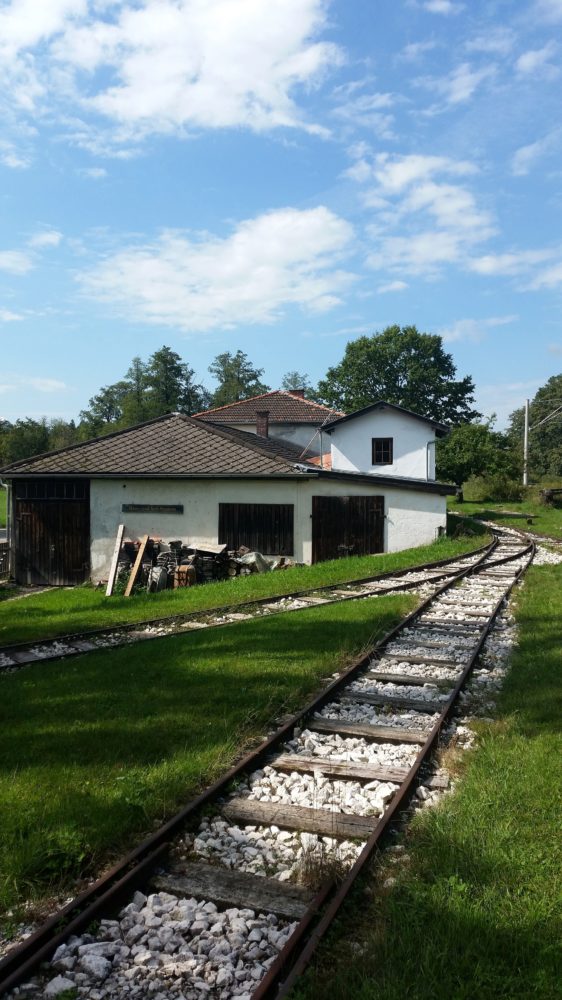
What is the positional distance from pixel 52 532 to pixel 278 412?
22011 mm

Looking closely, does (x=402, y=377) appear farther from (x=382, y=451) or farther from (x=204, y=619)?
(x=204, y=619)

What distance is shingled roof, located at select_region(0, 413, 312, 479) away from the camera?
20125mm

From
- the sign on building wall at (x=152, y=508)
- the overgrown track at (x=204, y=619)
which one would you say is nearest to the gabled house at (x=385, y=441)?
the sign on building wall at (x=152, y=508)

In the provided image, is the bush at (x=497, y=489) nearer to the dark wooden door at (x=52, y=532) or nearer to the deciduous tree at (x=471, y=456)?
the deciduous tree at (x=471, y=456)

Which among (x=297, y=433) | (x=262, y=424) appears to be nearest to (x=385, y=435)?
(x=262, y=424)

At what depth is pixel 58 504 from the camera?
20.9 meters

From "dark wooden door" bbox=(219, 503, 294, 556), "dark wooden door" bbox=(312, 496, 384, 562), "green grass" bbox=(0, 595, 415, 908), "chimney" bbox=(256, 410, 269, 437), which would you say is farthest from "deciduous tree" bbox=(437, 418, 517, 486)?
"green grass" bbox=(0, 595, 415, 908)

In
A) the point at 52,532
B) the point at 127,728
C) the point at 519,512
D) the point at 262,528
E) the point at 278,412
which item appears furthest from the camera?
the point at 278,412

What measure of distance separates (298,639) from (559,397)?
94192mm

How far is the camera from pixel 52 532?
68.2ft

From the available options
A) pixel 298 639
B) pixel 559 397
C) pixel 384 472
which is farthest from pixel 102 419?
pixel 298 639

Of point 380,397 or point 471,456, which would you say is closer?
point 471,456

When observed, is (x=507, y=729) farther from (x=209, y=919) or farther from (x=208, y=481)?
(x=208, y=481)

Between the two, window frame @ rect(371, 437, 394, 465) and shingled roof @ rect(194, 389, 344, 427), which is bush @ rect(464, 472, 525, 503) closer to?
shingled roof @ rect(194, 389, 344, 427)
